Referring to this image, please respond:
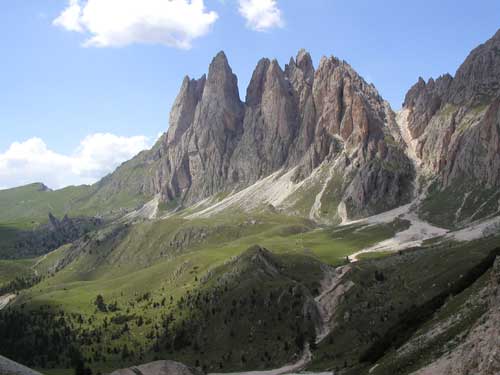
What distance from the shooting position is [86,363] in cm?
15062

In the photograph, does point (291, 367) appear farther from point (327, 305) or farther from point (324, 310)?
point (327, 305)

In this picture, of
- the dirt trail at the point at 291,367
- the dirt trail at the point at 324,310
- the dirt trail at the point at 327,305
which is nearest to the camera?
the dirt trail at the point at 291,367

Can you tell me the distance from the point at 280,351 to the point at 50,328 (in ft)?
388

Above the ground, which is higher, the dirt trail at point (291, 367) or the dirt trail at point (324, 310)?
the dirt trail at point (324, 310)

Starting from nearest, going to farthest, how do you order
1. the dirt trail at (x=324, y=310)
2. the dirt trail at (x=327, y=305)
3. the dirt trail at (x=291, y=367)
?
the dirt trail at (x=291, y=367) → the dirt trail at (x=324, y=310) → the dirt trail at (x=327, y=305)

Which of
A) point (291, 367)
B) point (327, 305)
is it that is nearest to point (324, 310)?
point (327, 305)

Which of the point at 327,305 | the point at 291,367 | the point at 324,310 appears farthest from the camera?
the point at 327,305

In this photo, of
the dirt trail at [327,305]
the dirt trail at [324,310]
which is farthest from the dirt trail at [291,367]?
the dirt trail at [327,305]

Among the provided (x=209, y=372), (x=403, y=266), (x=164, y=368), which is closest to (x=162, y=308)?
(x=209, y=372)

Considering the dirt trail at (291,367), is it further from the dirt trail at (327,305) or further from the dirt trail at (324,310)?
the dirt trail at (327,305)

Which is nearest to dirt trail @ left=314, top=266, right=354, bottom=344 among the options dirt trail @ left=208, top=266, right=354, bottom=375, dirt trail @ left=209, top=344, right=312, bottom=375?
dirt trail @ left=208, top=266, right=354, bottom=375

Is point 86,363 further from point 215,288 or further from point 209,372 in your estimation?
point 209,372

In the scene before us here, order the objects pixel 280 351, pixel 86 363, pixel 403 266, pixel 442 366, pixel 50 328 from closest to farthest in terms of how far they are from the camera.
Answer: pixel 442 366 < pixel 280 351 < pixel 403 266 < pixel 86 363 < pixel 50 328

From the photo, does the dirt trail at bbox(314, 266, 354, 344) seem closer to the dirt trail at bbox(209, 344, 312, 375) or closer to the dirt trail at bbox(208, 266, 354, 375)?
the dirt trail at bbox(208, 266, 354, 375)
